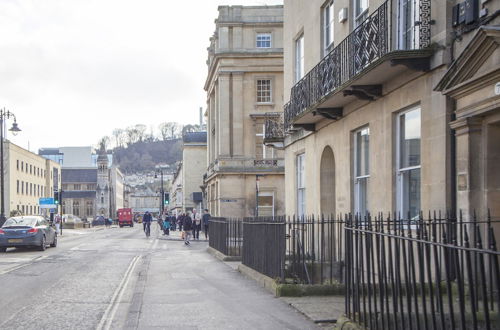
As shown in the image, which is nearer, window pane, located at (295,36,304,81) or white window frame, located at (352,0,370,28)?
white window frame, located at (352,0,370,28)

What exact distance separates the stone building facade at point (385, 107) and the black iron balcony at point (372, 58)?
0.07 ft

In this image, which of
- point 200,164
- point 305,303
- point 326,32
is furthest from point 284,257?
point 200,164

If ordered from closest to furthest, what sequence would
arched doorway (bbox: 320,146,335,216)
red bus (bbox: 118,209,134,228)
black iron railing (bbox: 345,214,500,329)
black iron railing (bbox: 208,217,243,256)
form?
black iron railing (bbox: 345,214,500,329)
arched doorway (bbox: 320,146,335,216)
black iron railing (bbox: 208,217,243,256)
red bus (bbox: 118,209,134,228)

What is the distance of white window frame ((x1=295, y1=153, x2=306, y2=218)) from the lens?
20328 mm

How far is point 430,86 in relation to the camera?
34.7 ft

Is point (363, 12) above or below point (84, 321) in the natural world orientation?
above

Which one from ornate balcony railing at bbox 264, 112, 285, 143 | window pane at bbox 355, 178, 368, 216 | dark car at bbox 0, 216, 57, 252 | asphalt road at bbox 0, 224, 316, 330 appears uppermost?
ornate balcony railing at bbox 264, 112, 285, 143

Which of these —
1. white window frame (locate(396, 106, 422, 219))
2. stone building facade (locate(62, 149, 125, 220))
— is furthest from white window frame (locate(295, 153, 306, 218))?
stone building facade (locate(62, 149, 125, 220))

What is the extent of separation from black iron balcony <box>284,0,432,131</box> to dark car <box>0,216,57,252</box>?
14.0 meters

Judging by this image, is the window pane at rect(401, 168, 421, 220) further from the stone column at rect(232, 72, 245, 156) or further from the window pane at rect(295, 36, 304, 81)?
the stone column at rect(232, 72, 245, 156)

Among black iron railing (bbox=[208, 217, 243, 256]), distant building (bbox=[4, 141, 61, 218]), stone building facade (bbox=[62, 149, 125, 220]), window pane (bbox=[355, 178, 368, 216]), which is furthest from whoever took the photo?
stone building facade (bbox=[62, 149, 125, 220])

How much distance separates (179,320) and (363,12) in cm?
847

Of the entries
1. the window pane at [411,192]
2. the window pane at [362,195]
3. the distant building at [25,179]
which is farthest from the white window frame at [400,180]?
the distant building at [25,179]

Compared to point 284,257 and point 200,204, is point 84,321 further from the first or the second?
point 200,204
